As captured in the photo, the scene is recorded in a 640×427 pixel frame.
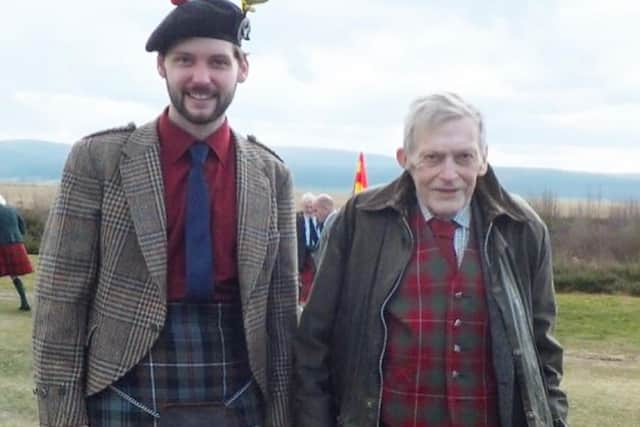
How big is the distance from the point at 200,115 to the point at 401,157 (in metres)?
0.55

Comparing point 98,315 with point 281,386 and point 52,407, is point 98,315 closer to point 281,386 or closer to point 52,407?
point 52,407

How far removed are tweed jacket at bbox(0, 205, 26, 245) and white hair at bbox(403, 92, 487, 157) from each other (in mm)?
9536

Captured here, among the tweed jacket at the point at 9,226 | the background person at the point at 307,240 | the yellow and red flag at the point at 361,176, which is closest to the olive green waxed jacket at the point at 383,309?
the background person at the point at 307,240

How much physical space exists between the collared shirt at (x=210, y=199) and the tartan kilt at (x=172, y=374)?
0.06 meters

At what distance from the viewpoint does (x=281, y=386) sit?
2.89 m

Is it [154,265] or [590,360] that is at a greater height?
[154,265]

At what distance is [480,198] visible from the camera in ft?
9.25

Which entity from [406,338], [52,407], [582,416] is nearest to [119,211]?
[52,407]

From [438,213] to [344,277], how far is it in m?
0.33

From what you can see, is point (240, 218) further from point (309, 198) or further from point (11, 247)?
point (11, 247)

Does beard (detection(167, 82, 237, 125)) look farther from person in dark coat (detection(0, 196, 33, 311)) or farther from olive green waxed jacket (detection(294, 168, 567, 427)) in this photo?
person in dark coat (detection(0, 196, 33, 311))

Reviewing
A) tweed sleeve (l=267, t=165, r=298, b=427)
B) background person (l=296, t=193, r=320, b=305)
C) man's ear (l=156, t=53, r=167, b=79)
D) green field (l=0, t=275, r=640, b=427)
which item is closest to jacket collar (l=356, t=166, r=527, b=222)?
tweed sleeve (l=267, t=165, r=298, b=427)

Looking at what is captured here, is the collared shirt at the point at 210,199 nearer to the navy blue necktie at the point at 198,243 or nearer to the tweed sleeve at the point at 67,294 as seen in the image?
the navy blue necktie at the point at 198,243

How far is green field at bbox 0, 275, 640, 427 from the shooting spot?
23.7 feet
